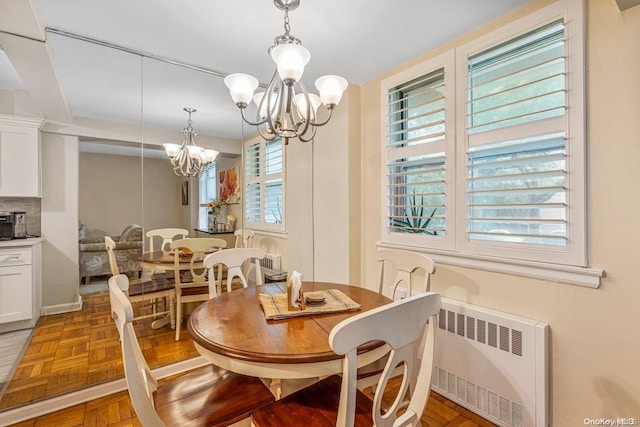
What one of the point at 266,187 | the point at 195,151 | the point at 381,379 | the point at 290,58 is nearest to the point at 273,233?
the point at 266,187

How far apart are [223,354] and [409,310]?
68 centimetres

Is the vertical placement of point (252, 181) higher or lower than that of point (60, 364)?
higher

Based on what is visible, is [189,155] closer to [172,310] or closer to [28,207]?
[28,207]

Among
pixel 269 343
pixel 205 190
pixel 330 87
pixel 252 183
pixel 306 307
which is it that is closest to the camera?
pixel 269 343

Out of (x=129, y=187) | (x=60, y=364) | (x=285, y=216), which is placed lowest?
(x=60, y=364)

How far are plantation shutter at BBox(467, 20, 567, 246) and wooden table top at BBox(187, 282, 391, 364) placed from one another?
2.88 ft

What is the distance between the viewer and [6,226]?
2.40 meters

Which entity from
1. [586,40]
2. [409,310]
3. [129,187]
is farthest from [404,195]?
[129,187]

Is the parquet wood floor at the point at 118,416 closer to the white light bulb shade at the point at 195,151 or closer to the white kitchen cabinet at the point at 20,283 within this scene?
the white kitchen cabinet at the point at 20,283

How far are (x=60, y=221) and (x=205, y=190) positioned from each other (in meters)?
1.06

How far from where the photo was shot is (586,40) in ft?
4.68

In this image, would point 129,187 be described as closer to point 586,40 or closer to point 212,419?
point 212,419

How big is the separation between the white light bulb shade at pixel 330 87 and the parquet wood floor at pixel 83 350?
211cm

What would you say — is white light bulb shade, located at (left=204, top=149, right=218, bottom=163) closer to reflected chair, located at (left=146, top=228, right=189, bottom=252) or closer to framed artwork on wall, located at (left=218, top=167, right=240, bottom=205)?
framed artwork on wall, located at (left=218, top=167, right=240, bottom=205)
